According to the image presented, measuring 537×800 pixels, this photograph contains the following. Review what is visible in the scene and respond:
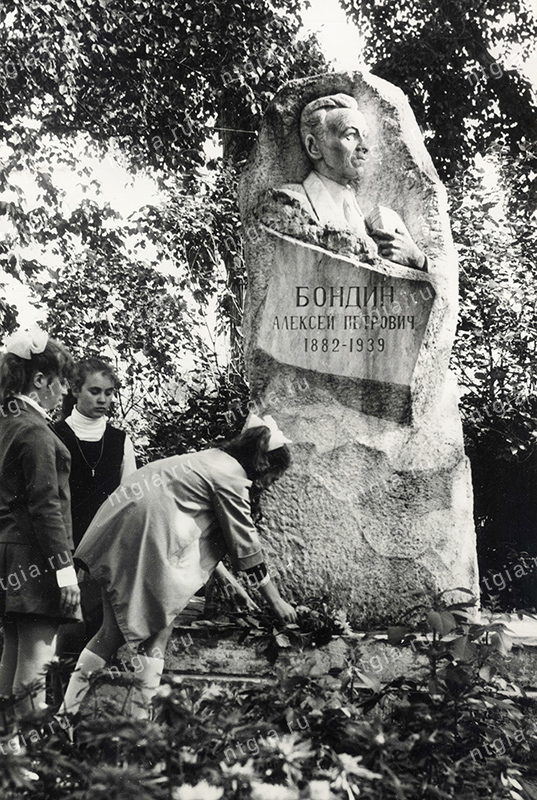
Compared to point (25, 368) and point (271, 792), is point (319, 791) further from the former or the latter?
point (25, 368)

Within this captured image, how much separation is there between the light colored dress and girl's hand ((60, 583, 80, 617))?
8.6 inches

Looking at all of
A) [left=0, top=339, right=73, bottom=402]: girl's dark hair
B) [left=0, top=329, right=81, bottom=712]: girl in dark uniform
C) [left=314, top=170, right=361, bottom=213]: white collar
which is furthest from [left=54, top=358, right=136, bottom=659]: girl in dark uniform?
Answer: [left=314, top=170, right=361, bottom=213]: white collar

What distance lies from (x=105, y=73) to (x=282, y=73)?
1913 millimetres

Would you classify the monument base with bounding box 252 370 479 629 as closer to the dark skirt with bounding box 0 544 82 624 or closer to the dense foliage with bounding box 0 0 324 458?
the dark skirt with bounding box 0 544 82 624

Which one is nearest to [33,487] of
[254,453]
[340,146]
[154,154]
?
[254,453]

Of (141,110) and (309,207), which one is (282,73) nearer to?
(141,110)

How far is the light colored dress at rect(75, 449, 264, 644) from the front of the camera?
313 cm

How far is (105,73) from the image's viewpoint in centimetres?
913

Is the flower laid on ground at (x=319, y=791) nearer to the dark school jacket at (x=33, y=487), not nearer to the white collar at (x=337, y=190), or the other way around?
the dark school jacket at (x=33, y=487)

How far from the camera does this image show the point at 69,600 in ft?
9.63

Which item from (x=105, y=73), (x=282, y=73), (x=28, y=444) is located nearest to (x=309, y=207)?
(x=28, y=444)

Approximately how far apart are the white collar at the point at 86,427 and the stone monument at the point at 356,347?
2.59 feet

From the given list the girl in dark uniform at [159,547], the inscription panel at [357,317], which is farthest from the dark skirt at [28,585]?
the inscription panel at [357,317]

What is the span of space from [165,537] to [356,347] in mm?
1504
